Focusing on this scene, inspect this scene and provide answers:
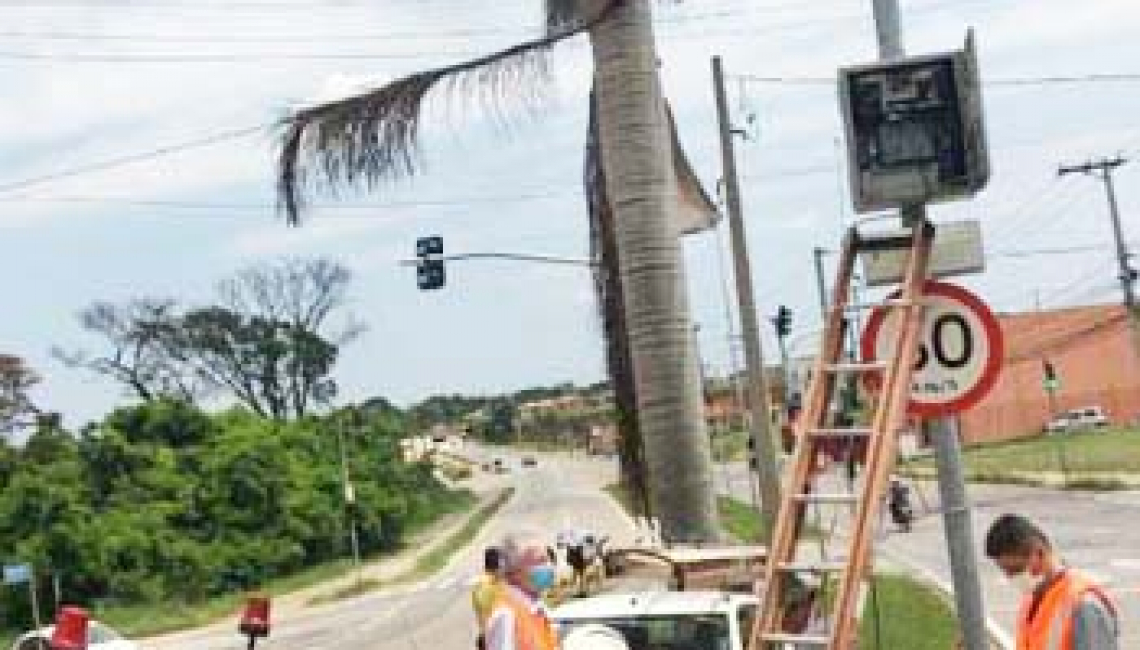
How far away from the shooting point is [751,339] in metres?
28.7

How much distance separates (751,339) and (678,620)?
17213 mm

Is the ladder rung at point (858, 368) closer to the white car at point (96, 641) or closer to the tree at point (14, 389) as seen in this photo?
the white car at point (96, 641)

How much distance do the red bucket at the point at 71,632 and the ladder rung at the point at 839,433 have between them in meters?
5.63

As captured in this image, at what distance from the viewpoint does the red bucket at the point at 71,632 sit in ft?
38.3

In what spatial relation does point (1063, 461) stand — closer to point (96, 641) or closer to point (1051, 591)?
point (96, 641)

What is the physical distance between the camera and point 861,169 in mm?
7469

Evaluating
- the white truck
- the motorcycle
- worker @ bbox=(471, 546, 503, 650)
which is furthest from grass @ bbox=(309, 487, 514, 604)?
worker @ bbox=(471, 546, 503, 650)

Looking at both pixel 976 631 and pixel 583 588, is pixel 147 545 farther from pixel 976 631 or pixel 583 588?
pixel 976 631

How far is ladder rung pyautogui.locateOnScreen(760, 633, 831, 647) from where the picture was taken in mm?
7066

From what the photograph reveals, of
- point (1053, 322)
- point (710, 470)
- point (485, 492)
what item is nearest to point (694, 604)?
point (710, 470)

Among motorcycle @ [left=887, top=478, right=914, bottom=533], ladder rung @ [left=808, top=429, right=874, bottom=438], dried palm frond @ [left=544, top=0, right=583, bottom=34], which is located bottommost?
motorcycle @ [left=887, top=478, right=914, bottom=533]

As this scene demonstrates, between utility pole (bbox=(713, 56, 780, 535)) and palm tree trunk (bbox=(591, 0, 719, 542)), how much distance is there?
14.9m

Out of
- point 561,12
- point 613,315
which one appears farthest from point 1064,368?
point 561,12

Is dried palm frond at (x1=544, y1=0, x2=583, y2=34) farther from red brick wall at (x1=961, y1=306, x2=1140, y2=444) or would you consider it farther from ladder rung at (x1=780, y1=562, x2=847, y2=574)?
red brick wall at (x1=961, y1=306, x2=1140, y2=444)
